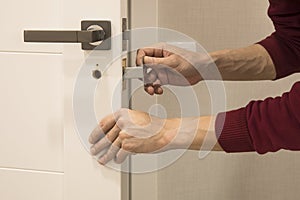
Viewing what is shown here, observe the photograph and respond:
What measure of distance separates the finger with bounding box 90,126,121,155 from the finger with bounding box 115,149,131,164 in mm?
23

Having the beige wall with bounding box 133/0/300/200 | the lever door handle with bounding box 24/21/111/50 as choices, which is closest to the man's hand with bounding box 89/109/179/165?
the lever door handle with bounding box 24/21/111/50

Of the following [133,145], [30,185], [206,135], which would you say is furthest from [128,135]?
[30,185]

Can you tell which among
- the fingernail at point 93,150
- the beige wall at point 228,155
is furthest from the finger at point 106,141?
the beige wall at point 228,155

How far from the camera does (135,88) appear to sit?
0.88 meters

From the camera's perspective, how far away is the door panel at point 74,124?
31.9 inches

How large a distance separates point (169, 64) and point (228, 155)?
37 cm

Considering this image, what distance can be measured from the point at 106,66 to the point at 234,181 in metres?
0.48

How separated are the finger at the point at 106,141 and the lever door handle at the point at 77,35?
0.44 feet

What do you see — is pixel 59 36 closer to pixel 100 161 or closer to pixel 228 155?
pixel 100 161

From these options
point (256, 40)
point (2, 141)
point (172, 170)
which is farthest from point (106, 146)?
point (256, 40)

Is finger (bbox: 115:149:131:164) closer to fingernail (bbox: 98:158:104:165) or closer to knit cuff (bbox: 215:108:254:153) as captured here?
fingernail (bbox: 98:158:104:165)

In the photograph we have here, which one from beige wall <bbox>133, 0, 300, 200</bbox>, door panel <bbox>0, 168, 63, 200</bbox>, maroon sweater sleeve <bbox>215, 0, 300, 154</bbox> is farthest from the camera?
beige wall <bbox>133, 0, 300, 200</bbox>

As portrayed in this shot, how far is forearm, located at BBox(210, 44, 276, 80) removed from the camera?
3.13 ft

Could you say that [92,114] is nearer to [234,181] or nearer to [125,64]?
[125,64]
